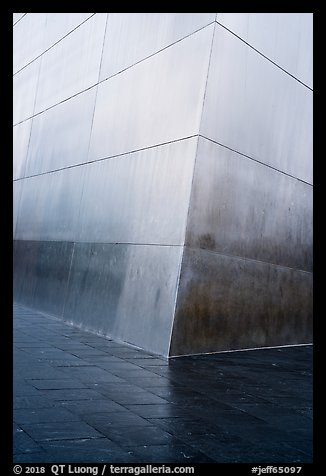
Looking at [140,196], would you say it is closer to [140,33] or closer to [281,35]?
[140,33]

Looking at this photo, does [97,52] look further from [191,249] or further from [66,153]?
[191,249]

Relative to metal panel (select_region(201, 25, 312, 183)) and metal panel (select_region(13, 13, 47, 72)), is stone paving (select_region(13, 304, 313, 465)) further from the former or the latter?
metal panel (select_region(13, 13, 47, 72))

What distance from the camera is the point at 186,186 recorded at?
310 inches

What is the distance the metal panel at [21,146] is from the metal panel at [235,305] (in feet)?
29.8

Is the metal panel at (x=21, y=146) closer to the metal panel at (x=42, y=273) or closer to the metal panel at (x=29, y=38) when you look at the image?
the metal panel at (x=29, y=38)

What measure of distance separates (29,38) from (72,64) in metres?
4.96

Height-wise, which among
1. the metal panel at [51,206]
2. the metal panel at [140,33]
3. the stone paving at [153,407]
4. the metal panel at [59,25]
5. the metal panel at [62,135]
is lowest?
the stone paving at [153,407]

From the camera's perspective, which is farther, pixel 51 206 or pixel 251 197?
pixel 51 206

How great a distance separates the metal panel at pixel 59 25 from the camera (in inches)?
524

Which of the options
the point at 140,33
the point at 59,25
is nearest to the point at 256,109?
the point at 140,33

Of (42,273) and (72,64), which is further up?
(72,64)

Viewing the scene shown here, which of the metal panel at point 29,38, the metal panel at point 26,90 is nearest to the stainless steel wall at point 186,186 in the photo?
the metal panel at point 26,90
